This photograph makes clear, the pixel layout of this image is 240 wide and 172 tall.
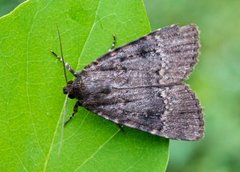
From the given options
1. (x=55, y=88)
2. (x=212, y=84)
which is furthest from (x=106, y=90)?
(x=212, y=84)

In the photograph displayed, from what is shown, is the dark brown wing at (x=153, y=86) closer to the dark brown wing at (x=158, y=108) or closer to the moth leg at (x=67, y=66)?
the dark brown wing at (x=158, y=108)

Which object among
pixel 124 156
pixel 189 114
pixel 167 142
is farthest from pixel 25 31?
pixel 189 114

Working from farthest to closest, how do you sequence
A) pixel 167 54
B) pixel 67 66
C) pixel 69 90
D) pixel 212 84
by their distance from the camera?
pixel 212 84
pixel 167 54
pixel 69 90
pixel 67 66

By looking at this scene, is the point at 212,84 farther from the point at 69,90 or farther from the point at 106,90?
the point at 69,90

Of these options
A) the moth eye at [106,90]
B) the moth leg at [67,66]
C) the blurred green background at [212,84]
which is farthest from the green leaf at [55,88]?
the blurred green background at [212,84]

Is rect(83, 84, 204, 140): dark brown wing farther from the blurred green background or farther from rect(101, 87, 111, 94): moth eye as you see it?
the blurred green background

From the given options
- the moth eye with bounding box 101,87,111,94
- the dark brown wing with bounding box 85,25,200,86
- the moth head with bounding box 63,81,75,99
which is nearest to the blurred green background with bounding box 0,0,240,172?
the moth eye with bounding box 101,87,111,94

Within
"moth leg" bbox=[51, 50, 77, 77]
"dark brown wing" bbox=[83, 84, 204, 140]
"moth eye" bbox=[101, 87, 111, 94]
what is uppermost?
"moth leg" bbox=[51, 50, 77, 77]
